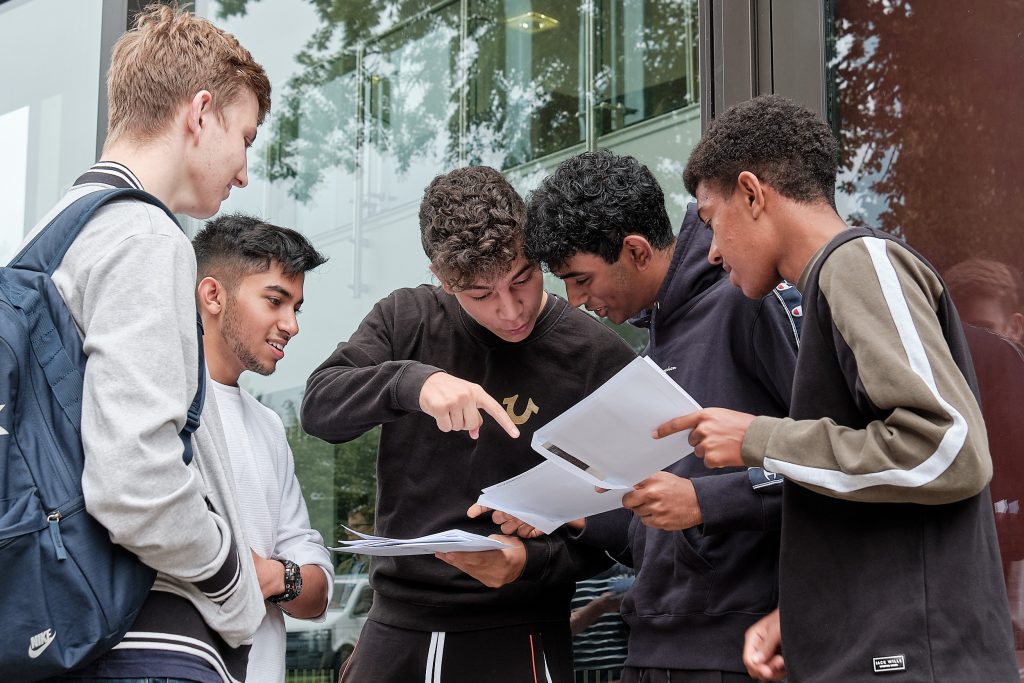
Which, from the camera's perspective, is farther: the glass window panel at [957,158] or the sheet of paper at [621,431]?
the glass window panel at [957,158]

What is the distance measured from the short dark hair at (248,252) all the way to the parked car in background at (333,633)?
122 cm

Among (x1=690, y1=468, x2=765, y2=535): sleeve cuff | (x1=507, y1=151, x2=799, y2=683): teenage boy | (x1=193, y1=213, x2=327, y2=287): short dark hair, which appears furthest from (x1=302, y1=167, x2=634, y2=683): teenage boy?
(x1=690, y1=468, x2=765, y2=535): sleeve cuff

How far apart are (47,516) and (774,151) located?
56.6 inches

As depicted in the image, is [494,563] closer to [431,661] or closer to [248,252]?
[431,661]

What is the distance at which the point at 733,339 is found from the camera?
229cm

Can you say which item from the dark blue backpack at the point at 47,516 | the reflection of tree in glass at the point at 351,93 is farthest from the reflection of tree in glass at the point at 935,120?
the dark blue backpack at the point at 47,516

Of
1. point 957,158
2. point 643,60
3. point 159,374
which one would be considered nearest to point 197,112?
point 159,374

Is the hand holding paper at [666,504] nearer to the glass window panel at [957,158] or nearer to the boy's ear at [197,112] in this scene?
the glass window panel at [957,158]

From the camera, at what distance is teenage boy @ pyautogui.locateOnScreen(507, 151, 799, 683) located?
2.13m

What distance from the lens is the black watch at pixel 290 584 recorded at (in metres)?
2.40

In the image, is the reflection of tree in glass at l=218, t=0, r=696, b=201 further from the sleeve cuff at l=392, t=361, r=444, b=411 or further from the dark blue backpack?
the dark blue backpack

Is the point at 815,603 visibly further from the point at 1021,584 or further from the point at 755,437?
the point at 1021,584

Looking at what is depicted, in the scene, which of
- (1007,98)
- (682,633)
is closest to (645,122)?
(1007,98)

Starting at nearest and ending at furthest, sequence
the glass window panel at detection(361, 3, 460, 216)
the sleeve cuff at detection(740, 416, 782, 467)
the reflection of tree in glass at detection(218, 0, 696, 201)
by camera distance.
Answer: the sleeve cuff at detection(740, 416, 782, 467), the reflection of tree in glass at detection(218, 0, 696, 201), the glass window panel at detection(361, 3, 460, 216)
